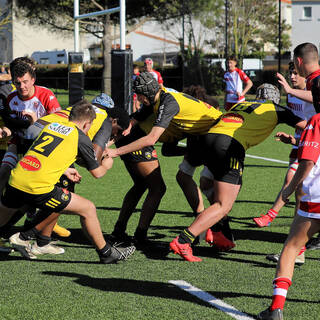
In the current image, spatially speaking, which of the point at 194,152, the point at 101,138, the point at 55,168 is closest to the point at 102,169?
the point at 101,138

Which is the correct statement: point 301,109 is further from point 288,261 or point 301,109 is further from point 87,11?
point 87,11

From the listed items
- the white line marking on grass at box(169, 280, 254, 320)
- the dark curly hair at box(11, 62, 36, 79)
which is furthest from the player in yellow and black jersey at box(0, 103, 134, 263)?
the dark curly hair at box(11, 62, 36, 79)

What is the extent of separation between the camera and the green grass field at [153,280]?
468 centimetres

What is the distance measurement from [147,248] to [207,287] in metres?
1.53

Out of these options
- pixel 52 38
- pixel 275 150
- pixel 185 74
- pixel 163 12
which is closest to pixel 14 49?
pixel 52 38

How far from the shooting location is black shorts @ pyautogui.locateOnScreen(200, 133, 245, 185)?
5941 mm

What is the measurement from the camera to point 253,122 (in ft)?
19.7

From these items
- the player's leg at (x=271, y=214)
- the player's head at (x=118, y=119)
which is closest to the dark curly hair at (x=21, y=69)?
the player's head at (x=118, y=119)

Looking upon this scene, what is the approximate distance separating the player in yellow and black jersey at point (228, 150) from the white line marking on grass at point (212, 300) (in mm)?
576

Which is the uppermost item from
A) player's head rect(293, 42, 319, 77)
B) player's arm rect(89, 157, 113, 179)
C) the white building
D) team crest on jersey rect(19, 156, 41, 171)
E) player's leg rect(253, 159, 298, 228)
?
the white building

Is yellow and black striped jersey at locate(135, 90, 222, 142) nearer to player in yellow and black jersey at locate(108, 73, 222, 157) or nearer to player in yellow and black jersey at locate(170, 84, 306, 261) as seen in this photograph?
player in yellow and black jersey at locate(108, 73, 222, 157)

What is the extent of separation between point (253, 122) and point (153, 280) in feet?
5.85

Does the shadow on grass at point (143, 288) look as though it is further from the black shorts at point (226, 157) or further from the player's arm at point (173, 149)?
the player's arm at point (173, 149)

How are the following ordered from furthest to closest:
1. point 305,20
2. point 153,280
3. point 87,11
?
1. point 305,20
2. point 87,11
3. point 153,280
